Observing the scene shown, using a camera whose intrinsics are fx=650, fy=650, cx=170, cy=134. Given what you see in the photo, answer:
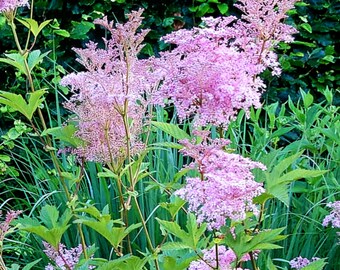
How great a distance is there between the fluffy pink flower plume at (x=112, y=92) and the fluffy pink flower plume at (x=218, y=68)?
8cm

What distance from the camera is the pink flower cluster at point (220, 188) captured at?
1.35 metres

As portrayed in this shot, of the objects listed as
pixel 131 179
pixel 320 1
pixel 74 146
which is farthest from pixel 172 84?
pixel 320 1

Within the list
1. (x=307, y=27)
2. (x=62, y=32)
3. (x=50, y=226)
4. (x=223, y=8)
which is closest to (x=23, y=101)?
(x=50, y=226)

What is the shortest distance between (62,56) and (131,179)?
243 cm

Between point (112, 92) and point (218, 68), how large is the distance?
0.27 metres

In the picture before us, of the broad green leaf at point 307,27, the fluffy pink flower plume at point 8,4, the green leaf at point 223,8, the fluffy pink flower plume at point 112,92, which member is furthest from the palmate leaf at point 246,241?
the broad green leaf at point 307,27

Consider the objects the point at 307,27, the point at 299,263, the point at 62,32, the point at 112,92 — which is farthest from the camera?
the point at 307,27

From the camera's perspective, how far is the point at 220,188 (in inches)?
52.6

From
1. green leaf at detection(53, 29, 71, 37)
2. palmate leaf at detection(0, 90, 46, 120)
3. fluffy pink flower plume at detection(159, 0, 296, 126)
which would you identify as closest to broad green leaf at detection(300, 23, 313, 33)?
green leaf at detection(53, 29, 71, 37)

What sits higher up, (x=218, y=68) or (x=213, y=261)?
(x=218, y=68)

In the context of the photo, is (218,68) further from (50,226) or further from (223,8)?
(223,8)

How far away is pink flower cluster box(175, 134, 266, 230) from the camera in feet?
4.43

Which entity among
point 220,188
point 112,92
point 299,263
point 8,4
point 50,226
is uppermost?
point 8,4

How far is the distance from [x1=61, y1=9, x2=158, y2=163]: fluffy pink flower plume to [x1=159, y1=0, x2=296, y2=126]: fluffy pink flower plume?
84mm
